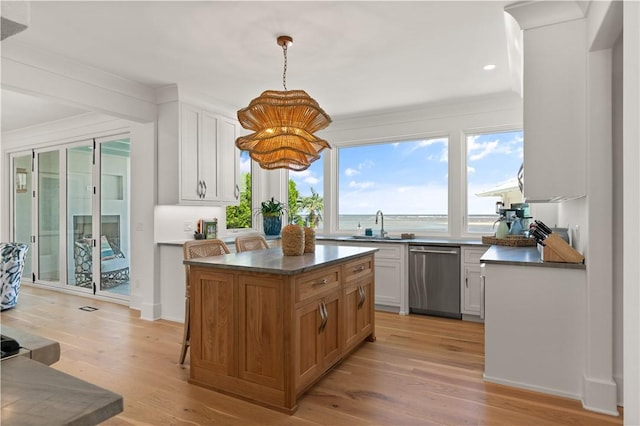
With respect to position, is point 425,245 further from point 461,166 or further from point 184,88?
point 184,88

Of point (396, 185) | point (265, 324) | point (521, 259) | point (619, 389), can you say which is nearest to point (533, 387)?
point (619, 389)

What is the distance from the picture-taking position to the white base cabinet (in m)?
4.31

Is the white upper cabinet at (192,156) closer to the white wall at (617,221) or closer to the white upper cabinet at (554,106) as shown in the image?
the white upper cabinet at (554,106)

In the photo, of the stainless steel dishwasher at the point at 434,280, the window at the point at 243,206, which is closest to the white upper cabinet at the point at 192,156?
the window at the point at 243,206

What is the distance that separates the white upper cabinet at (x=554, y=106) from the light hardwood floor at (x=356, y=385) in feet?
4.79

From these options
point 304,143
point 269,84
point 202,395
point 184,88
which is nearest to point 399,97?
point 269,84

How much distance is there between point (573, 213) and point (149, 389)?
3.59m

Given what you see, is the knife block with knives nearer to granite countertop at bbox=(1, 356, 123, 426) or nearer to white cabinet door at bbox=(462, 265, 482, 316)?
white cabinet door at bbox=(462, 265, 482, 316)

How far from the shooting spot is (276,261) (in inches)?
105

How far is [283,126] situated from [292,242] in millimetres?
934

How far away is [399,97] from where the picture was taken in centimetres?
467

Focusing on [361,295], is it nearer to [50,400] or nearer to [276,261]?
[276,261]

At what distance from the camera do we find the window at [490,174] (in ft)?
15.4

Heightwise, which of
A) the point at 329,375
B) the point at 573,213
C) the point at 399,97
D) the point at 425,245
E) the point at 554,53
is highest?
the point at 399,97
